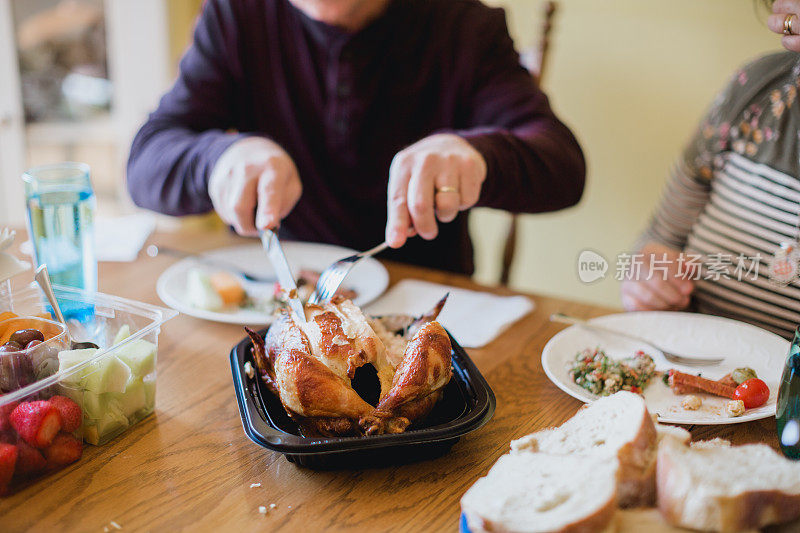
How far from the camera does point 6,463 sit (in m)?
0.79

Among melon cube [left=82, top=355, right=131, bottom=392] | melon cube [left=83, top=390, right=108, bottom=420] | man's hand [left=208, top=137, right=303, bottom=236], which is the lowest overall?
melon cube [left=83, top=390, right=108, bottom=420]

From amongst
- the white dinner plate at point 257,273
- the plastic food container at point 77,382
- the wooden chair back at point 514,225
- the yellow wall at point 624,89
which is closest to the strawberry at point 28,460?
the plastic food container at point 77,382

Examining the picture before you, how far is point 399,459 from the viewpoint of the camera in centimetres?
86

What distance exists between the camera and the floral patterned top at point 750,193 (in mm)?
1423

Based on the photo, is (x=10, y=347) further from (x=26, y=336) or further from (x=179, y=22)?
(x=179, y=22)

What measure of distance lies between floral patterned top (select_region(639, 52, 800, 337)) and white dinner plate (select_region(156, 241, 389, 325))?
2.31 feet

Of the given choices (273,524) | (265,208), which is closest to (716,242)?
(265,208)

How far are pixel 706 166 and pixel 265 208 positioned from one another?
102 centimetres

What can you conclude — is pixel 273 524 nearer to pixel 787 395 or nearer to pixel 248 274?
pixel 787 395

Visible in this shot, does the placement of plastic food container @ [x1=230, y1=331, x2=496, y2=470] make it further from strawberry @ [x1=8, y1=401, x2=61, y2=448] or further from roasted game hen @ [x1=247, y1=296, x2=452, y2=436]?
strawberry @ [x1=8, y1=401, x2=61, y2=448]

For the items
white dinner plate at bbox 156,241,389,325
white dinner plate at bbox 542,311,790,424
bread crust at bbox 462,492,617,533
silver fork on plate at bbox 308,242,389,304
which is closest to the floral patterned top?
white dinner plate at bbox 542,311,790,424

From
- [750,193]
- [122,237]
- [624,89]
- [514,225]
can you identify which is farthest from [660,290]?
[624,89]

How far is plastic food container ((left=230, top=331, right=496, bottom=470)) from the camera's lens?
791 mm

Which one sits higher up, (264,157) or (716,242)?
(264,157)
